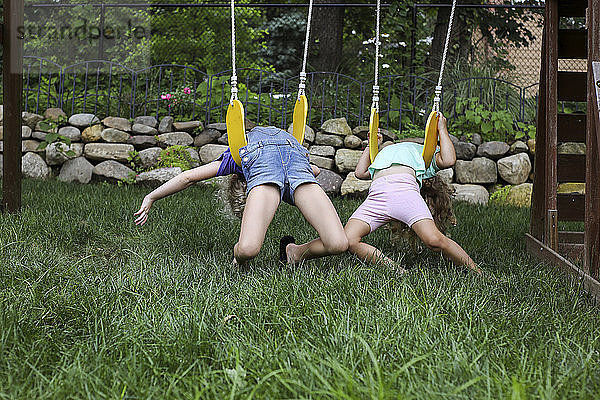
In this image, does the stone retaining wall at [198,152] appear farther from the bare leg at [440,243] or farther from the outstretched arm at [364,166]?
the bare leg at [440,243]

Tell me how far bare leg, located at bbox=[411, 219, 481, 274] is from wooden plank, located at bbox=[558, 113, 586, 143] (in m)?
1.15

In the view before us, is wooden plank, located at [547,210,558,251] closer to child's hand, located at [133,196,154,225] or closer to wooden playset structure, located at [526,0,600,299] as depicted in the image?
wooden playset structure, located at [526,0,600,299]

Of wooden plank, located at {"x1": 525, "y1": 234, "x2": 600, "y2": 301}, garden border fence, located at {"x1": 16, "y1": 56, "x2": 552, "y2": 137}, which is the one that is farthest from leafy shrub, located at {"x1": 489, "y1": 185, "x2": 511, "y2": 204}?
wooden plank, located at {"x1": 525, "y1": 234, "x2": 600, "y2": 301}

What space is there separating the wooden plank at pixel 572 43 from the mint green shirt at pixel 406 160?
100 cm

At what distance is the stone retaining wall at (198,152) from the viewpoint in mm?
7355

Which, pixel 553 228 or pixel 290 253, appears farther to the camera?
pixel 553 228

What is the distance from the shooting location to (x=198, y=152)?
770 cm

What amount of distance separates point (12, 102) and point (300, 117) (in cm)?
247

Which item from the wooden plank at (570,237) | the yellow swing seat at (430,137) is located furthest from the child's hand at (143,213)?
the wooden plank at (570,237)

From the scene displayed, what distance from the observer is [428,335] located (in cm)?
217

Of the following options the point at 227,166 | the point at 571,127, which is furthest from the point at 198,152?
the point at 571,127

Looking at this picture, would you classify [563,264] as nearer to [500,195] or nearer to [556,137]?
[556,137]

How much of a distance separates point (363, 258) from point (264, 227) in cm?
57

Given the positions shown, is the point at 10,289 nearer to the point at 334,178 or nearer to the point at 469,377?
the point at 469,377
